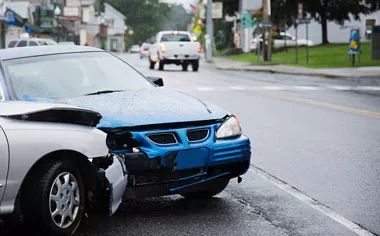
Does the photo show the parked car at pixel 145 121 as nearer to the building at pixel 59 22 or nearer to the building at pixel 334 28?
the building at pixel 59 22

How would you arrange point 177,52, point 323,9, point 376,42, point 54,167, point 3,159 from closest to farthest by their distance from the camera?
point 3,159, point 54,167, point 376,42, point 177,52, point 323,9

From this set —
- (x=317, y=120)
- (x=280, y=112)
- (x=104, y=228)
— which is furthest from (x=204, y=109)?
(x=280, y=112)

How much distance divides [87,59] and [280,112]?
8.55 meters

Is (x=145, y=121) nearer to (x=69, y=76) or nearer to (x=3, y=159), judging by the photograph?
(x=3, y=159)

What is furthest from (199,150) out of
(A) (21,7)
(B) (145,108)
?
(A) (21,7)

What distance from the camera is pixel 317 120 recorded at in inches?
578

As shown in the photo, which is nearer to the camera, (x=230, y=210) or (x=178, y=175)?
(x=178, y=175)

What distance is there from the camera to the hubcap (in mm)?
5766

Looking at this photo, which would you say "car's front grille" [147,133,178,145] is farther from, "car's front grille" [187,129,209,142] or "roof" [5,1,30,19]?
"roof" [5,1,30,19]

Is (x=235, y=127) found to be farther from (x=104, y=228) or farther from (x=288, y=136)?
(x=288, y=136)

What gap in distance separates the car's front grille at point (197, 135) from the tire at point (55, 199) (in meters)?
1.09

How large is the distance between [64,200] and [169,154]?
1.02 m

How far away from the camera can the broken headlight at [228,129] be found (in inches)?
272

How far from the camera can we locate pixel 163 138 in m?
6.54
